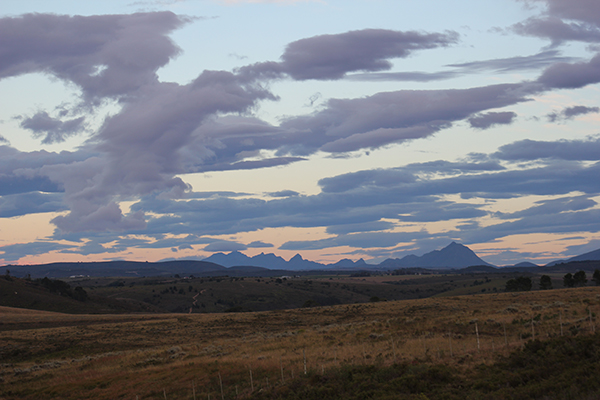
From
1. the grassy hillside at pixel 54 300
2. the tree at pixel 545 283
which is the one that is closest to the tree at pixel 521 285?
the tree at pixel 545 283

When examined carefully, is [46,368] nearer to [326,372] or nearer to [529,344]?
[326,372]

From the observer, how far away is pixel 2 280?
162 metres

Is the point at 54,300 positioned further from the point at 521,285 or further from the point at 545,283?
the point at 545,283

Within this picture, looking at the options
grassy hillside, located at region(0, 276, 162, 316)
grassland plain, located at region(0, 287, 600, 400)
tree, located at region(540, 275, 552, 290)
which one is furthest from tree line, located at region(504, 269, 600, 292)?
grassy hillside, located at region(0, 276, 162, 316)

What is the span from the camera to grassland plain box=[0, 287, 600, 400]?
21.9m

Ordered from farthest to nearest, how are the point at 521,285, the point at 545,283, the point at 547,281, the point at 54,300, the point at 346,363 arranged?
the point at 54,300 < the point at 547,281 < the point at 521,285 < the point at 545,283 < the point at 346,363

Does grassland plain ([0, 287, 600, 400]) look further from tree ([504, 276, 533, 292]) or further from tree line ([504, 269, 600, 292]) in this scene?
tree line ([504, 269, 600, 292])

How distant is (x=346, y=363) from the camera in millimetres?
30500

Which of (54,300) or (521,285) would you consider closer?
(521,285)

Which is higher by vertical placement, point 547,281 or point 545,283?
point 547,281

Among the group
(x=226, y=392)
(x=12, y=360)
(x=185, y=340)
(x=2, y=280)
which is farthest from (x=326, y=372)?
(x=2, y=280)

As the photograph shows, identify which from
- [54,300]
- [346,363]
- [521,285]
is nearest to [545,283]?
[521,285]

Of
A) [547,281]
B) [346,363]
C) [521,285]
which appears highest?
[346,363]

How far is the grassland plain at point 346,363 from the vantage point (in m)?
21.9
